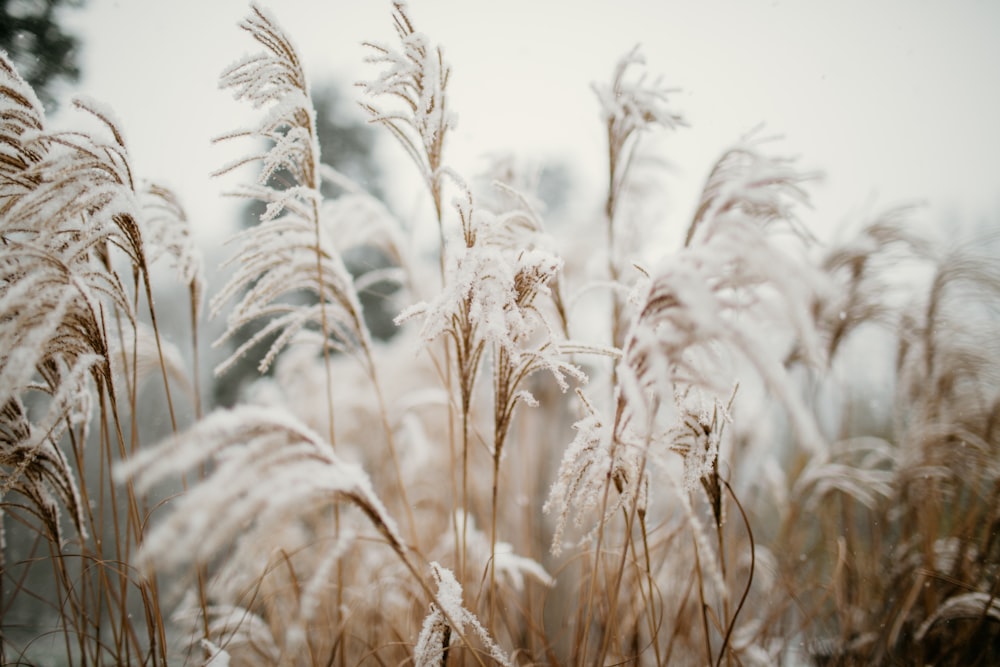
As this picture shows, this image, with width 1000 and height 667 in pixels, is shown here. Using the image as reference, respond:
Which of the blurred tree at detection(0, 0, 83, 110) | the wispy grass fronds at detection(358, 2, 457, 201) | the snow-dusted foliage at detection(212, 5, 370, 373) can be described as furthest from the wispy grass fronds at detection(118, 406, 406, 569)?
the blurred tree at detection(0, 0, 83, 110)

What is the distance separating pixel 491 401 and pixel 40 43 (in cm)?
199

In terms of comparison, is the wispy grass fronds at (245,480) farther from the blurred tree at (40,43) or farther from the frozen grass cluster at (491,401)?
the blurred tree at (40,43)

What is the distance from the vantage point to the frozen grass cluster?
0.65 metres

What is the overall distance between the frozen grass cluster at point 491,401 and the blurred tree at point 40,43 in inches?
→ 28.0

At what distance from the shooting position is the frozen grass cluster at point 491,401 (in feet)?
2.14

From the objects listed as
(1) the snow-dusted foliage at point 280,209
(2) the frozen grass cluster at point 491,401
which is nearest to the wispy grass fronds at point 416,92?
(2) the frozen grass cluster at point 491,401

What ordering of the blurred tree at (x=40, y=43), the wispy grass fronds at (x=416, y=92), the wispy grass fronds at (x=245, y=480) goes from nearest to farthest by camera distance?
1. the wispy grass fronds at (x=245, y=480)
2. the wispy grass fronds at (x=416, y=92)
3. the blurred tree at (x=40, y=43)

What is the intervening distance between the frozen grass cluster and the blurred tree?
0.71 m

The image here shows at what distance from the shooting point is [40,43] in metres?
1.65

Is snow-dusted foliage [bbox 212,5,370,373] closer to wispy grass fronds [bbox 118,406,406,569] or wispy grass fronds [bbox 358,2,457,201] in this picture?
wispy grass fronds [bbox 358,2,457,201]

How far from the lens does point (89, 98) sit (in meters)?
0.93

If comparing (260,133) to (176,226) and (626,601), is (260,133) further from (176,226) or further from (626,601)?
(626,601)

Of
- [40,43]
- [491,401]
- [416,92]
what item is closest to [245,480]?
[416,92]

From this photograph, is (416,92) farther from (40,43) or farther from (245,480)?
(40,43)
